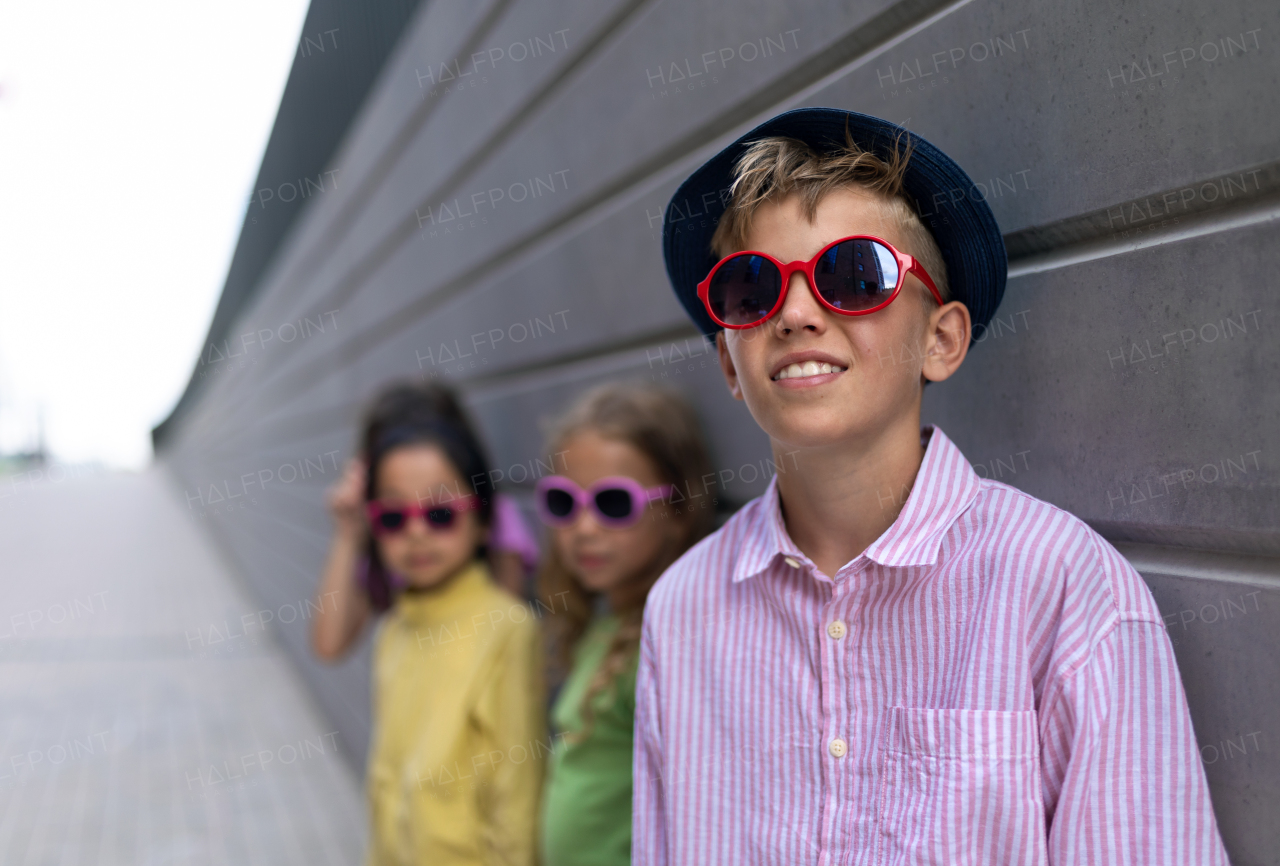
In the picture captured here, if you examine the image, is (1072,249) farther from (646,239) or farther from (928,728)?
(646,239)

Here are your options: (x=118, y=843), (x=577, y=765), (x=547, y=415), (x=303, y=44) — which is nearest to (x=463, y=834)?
(x=577, y=765)

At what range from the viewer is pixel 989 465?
1.58 m

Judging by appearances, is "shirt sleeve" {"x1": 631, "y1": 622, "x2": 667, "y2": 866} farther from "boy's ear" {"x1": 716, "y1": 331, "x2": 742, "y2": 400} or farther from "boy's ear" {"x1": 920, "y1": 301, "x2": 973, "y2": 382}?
"boy's ear" {"x1": 920, "y1": 301, "x2": 973, "y2": 382}

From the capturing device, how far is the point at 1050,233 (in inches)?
57.4

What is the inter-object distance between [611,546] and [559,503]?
184 mm

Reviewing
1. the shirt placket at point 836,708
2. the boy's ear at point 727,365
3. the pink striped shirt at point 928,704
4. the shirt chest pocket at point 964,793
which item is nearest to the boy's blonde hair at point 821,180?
the boy's ear at point 727,365

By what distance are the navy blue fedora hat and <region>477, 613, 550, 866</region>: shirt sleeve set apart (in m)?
1.62

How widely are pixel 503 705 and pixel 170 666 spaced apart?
669 cm

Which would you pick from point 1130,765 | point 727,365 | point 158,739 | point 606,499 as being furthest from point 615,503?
point 158,739

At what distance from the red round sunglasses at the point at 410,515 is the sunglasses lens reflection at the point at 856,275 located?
190 cm

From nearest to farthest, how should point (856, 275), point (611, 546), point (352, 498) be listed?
1. point (856, 275)
2. point (611, 546)
3. point (352, 498)

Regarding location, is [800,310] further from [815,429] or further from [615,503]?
[615,503]

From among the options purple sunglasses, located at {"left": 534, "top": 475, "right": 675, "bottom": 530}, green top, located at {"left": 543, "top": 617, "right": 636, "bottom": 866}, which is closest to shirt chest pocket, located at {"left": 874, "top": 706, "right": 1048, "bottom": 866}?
green top, located at {"left": 543, "top": 617, "right": 636, "bottom": 866}

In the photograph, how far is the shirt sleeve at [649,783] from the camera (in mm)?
1505
